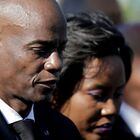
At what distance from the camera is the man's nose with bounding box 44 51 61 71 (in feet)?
10.3

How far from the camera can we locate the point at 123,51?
4.16 meters

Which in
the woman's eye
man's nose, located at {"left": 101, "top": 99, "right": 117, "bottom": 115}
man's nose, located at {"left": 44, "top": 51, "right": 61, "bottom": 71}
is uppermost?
man's nose, located at {"left": 44, "top": 51, "right": 61, "bottom": 71}

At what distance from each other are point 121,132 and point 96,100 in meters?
0.50

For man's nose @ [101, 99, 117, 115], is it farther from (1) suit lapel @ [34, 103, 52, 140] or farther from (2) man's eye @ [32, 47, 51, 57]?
(2) man's eye @ [32, 47, 51, 57]

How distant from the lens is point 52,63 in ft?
10.3

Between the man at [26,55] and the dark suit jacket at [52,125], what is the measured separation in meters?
0.10

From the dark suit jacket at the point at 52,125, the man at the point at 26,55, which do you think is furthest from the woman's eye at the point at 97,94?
the man at the point at 26,55

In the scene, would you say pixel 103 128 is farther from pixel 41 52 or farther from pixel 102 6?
pixel 102 6

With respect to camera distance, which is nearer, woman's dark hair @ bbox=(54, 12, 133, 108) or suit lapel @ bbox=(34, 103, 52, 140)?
suit lapel @ bbox=(34, 103, 52, 140)

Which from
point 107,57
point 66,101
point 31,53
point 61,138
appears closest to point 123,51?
point 107,57

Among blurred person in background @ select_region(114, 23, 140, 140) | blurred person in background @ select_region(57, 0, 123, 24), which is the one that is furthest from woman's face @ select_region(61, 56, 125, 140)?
blurred person in background @ select_region(57, 0, 123, 24)

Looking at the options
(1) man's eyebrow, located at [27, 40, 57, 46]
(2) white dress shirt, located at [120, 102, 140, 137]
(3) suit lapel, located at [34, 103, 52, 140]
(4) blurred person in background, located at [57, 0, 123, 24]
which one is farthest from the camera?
(4) blurred person in background, located at [57, 0, 123, 24]

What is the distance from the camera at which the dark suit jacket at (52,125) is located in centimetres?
330

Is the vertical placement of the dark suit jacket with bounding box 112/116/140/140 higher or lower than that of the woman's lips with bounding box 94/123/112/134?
lower
